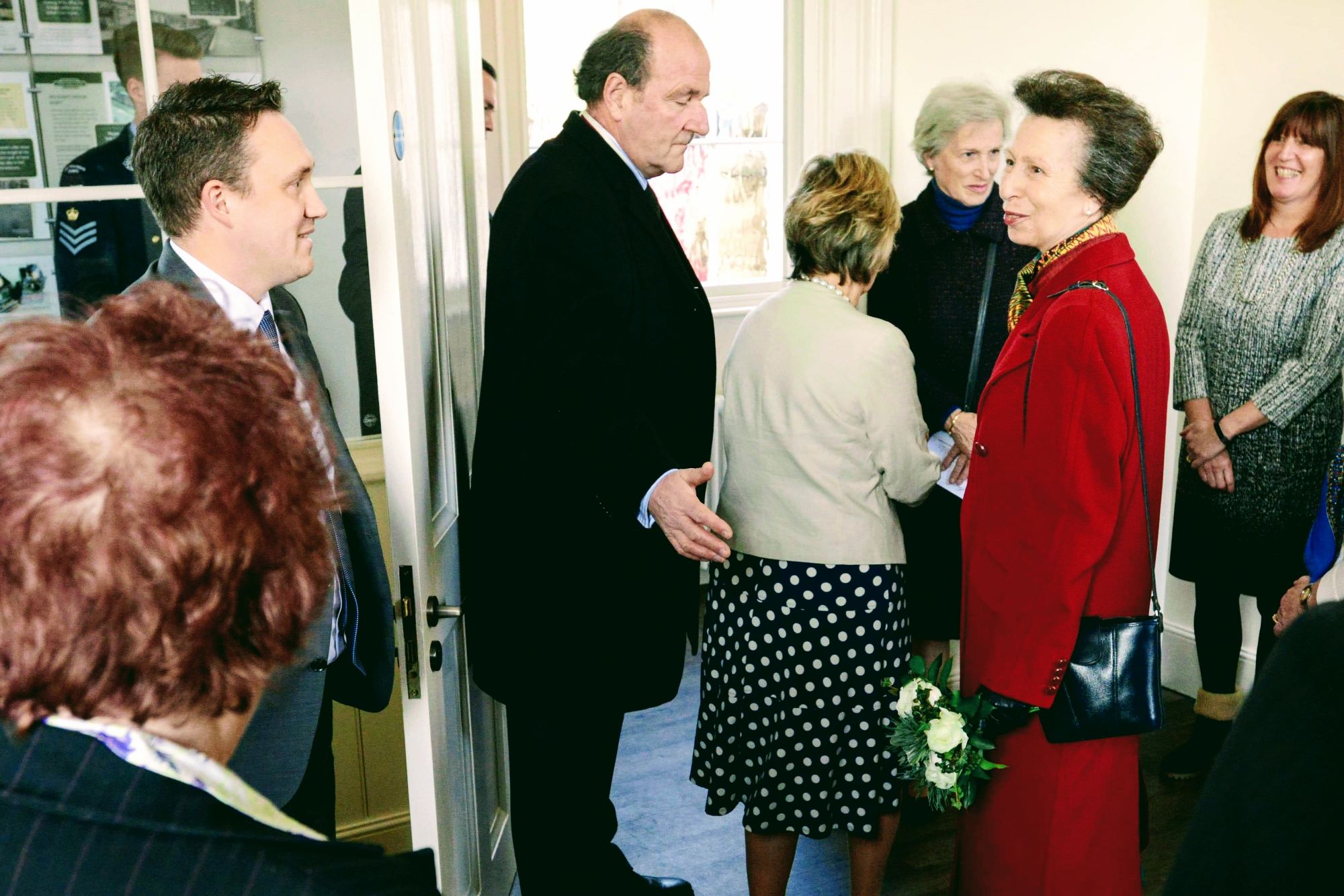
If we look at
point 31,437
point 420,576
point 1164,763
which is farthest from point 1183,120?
point 31,437

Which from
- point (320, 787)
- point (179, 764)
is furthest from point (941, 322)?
point (179, 764)

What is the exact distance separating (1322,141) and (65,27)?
2847 mm

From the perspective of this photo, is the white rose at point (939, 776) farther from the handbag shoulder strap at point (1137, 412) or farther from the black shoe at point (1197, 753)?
the black shoe at point (1197, 753)

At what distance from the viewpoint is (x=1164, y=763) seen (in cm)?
297

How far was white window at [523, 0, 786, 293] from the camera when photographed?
405cm

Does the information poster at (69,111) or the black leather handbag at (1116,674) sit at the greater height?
the information poster at (69,111)

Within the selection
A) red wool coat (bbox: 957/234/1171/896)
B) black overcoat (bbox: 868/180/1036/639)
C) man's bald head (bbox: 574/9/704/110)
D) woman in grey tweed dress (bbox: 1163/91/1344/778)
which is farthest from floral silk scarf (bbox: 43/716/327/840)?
woman in grey tweed dress (bbox: 1163/91/1344/778)

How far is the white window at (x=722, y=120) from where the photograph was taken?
13.3 feet

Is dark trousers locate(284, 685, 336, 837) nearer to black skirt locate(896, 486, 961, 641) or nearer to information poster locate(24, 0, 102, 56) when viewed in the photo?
information poster locate(24, 0, 102, 56)

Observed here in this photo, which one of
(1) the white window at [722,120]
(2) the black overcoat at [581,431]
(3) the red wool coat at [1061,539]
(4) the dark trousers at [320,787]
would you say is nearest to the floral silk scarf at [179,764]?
(4) the dark trousers at [320,787]

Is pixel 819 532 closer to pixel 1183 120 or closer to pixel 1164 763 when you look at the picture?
pixel 1164 763

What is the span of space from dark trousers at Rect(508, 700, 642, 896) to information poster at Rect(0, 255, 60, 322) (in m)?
1.16

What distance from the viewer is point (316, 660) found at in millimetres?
1475

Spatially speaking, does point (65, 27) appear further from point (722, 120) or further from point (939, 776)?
point (722, 120)
